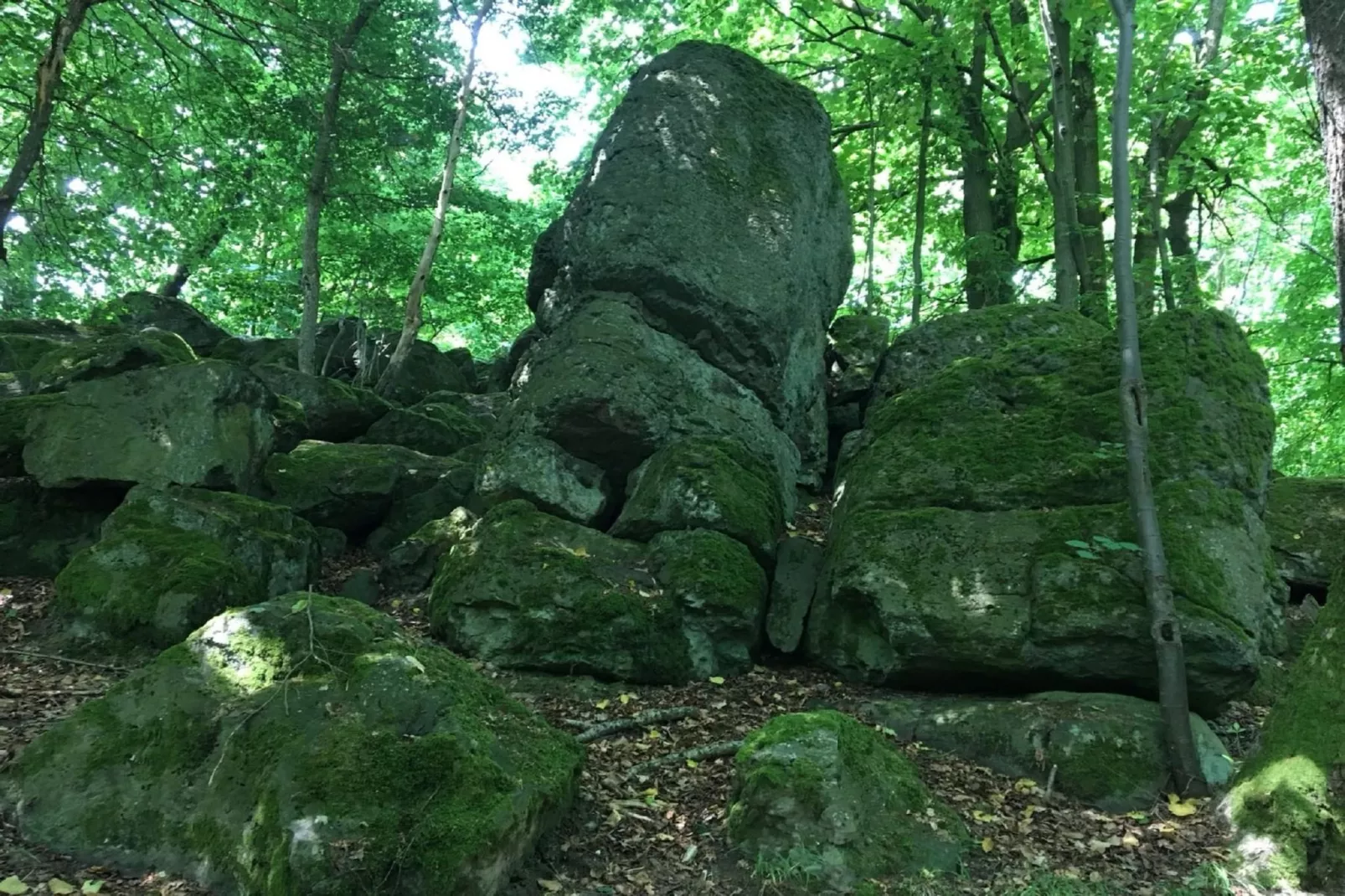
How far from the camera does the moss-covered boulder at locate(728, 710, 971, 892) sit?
437 centimetres

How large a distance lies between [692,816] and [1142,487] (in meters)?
3.86

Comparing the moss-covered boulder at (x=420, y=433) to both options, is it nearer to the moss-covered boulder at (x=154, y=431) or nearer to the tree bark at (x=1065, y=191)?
the moss-covered boulder at (x=154, y=431)

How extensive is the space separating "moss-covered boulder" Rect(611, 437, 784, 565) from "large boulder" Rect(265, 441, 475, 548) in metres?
2.78

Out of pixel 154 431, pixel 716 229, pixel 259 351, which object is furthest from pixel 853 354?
pixel 259 351

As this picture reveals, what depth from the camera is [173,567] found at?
278 inches

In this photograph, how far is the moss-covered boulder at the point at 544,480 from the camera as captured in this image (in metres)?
8.38

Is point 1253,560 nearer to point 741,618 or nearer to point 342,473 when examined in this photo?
point 741,618

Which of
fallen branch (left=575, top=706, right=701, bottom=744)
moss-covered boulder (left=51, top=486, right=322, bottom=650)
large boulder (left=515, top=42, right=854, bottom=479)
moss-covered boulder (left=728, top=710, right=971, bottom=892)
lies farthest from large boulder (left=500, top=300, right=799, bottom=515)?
moss-covered boulder (left=728, top=710, right=971, bottom=892)

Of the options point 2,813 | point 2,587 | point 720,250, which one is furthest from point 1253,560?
point 2,587

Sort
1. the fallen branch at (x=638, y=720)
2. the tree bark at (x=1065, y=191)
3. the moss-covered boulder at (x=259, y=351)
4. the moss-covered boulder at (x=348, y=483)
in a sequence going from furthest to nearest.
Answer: the moss-covered boulder at (x=259, y=351) < the tree bark at (x=1065, y=191) < the moss-covered boulder at (x=348, y=483) < the fallen branch at (x=638, y=720)

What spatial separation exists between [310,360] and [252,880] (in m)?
11.8

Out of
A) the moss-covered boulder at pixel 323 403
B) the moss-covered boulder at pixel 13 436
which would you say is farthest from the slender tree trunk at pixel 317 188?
the moss-covered boulder at pixel 13 436

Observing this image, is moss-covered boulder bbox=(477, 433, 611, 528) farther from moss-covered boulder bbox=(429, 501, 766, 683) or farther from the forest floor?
the forest floor

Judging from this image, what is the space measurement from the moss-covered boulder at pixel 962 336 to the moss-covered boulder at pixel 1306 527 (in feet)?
8.57
